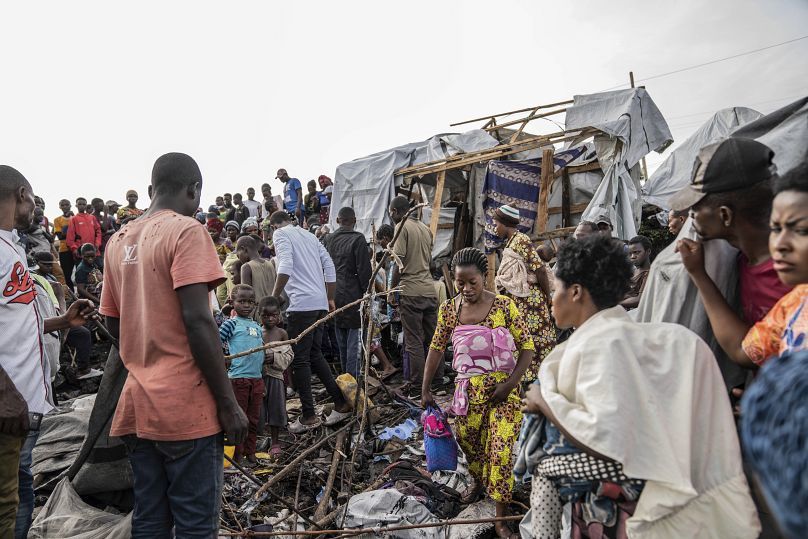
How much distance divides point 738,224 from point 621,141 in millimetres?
6482

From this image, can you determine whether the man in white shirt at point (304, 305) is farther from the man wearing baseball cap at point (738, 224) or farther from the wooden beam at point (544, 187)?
the man wearing baseball cap at point (738, 224)

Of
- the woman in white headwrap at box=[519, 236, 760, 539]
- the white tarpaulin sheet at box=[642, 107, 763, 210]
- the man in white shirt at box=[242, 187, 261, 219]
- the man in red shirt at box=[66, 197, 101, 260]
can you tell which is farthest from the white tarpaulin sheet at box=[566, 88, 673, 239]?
the man in red shirt at box=[66, 197, 101, 260]

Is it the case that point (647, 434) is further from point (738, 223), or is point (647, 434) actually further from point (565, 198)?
point (565, 198)

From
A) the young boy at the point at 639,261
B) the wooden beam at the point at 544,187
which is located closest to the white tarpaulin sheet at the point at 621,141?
the wooden beam at the point at 544,187

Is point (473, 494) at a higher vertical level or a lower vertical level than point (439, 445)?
lower

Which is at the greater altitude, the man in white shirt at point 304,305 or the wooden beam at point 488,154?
the wooden beam at point 488,154

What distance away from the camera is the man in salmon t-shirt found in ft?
6.57

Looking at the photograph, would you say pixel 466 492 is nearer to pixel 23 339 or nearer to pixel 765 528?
pixel 765 528

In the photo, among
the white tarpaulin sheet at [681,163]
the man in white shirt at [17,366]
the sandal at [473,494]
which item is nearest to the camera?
the man in white shirt at [17,366]

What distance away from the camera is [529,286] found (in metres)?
4.63

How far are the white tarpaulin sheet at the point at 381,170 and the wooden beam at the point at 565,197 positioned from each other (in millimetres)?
1621

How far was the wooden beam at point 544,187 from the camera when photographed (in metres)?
7.77

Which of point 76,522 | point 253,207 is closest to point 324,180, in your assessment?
point 253,207

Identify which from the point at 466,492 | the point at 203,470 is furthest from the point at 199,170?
the point at 466,492
